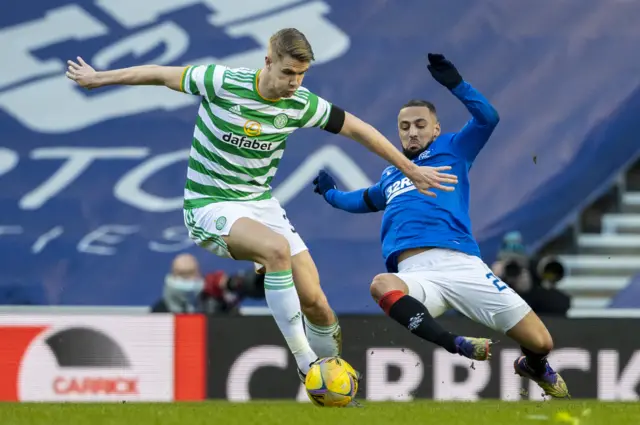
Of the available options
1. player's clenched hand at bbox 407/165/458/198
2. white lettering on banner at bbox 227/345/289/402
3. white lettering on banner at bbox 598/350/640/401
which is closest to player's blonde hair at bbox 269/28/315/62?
player's clenched hand at bbox 407/165/458/198

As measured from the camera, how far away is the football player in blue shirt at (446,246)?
302 inches

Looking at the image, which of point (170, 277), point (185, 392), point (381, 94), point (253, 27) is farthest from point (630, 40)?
point (185, 392)

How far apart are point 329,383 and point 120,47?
864 cm

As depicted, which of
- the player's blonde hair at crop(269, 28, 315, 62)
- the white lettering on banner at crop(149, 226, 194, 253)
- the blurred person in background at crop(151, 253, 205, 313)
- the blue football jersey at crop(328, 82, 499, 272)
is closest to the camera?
the player's blonde hair at crop(269, 28, 315, 62)

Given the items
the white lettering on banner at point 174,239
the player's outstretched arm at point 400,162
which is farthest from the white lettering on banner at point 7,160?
the player's outstretched arm at point 400,162

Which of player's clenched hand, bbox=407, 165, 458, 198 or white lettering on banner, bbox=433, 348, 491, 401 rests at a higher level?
player's clenched hand, bbox=407, 165, 458, 198

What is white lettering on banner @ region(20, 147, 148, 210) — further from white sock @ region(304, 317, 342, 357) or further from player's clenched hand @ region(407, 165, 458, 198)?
player's clenched hand @ region(407, 165, 458, 198)

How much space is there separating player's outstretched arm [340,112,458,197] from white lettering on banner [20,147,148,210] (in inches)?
299

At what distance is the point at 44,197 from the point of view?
46.8 feet

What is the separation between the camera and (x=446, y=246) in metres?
7.77

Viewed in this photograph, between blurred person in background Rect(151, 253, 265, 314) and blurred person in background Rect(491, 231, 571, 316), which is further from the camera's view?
blurred person in background Rect(151, 253, 265, 314)

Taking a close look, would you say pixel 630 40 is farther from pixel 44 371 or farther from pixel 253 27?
pixel 44 371

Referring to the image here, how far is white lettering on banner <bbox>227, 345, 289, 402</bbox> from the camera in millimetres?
10305

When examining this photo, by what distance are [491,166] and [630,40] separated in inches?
91.3
